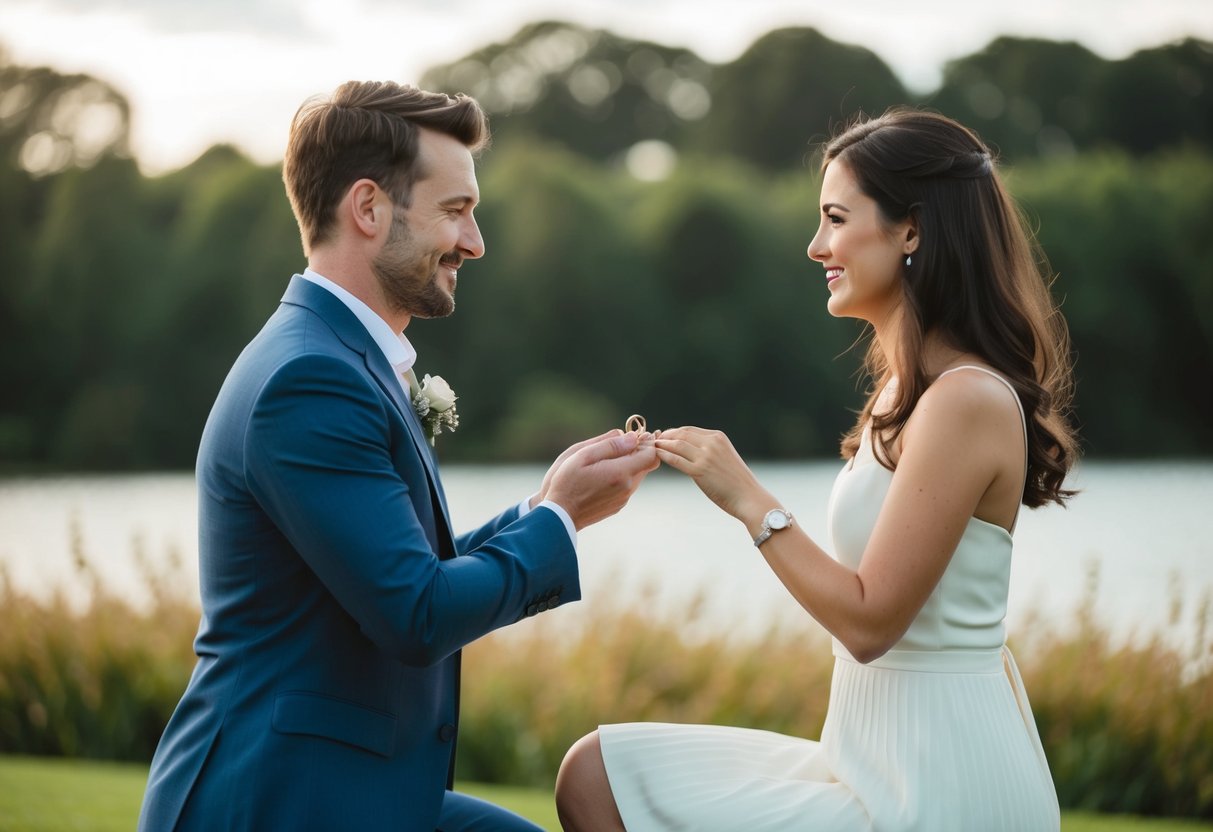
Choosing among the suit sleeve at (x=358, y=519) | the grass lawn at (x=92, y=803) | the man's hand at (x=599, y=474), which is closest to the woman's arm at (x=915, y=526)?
the man's hand at (x=599, y=474)

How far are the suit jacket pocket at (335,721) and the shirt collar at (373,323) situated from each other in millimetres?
813

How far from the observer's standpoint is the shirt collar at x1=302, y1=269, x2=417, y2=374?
2820mm

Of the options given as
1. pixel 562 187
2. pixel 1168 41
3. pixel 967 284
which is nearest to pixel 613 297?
pixel 562 187

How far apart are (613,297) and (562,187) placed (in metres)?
3.81

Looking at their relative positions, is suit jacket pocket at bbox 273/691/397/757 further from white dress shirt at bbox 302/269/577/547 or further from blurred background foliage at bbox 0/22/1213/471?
blurred background foliage at bbox 0/22/1213/471

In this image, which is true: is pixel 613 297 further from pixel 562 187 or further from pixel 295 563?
pixel 295 563

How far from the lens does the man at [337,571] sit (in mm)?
2430

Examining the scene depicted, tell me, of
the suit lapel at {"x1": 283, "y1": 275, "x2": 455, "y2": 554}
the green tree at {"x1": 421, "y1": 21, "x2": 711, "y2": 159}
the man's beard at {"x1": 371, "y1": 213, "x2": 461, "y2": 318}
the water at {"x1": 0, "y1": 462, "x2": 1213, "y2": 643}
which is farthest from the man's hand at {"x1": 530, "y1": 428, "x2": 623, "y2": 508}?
the green tree at {"x1": 421, "y1": 21, "x2": 711, "y2": 159}

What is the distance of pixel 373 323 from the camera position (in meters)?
2.87

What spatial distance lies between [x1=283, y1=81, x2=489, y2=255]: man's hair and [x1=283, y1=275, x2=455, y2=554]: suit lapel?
210 millimetres

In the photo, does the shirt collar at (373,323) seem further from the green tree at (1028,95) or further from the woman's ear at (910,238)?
the green tree at (1028,95)

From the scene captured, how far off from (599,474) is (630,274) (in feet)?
98.8

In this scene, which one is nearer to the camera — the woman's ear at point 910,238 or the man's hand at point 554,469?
the man's hand at point 554,469

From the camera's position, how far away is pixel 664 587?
8.95 metres
